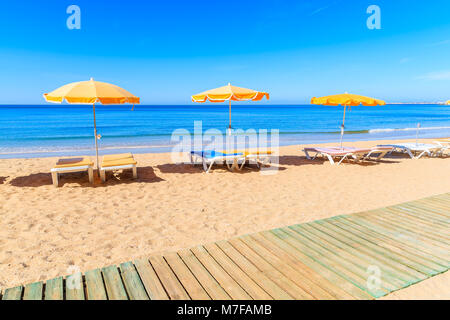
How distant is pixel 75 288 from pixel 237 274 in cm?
148

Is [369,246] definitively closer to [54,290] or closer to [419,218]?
[419,218]

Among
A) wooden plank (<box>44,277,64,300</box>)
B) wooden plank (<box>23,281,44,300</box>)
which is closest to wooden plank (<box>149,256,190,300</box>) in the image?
wooden plank (<box>44,277,64,300</box>)

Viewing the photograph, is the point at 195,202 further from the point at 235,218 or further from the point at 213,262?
the point at 213,262

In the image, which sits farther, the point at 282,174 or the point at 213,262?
the point at 282,174

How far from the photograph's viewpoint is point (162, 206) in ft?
16.5

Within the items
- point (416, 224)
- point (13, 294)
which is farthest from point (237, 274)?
point (416, 224)

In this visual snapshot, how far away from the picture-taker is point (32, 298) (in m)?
2.29

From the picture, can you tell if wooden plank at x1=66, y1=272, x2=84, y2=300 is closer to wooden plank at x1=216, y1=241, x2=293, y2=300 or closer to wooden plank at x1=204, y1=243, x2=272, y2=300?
wooden plank at x1=204, y1=243, x2=272, y2=300

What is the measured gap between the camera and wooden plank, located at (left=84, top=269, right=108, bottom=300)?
2346 millimetres

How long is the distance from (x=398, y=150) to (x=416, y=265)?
9969 mm

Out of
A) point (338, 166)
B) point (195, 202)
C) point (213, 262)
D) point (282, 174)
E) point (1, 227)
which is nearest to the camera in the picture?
point (213, 262)

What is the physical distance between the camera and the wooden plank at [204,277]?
2.40 meters
